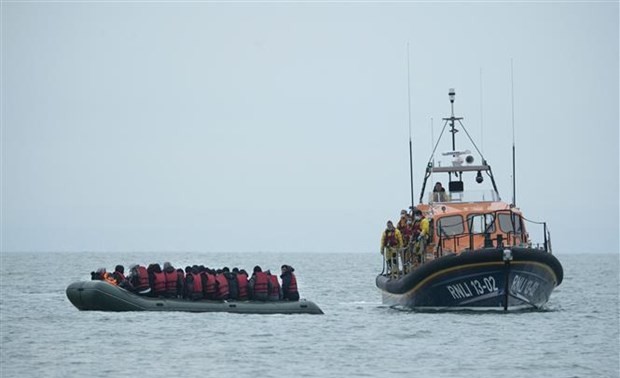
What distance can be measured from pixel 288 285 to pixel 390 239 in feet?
11.2

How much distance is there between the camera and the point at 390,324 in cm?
3406

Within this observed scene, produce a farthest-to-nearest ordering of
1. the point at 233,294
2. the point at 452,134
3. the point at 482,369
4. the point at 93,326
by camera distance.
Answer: the point at 452,134 → the point at 233,294 → the point at 93,326 → the point at 482,369

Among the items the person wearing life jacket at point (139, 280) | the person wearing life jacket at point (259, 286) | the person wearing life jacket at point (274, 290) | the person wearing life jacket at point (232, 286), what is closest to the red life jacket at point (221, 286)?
the person wearing life jacket at point (232, 286)

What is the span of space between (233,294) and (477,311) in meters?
6.17

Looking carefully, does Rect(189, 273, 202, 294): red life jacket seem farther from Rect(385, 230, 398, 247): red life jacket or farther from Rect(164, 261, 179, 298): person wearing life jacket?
Rect(385, 230, 398, 247): red life jacket

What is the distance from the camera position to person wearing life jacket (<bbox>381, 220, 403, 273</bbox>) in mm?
37344

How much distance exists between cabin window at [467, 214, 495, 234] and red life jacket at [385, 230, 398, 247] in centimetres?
245

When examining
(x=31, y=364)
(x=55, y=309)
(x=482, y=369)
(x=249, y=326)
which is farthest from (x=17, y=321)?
(x=482, y=369)

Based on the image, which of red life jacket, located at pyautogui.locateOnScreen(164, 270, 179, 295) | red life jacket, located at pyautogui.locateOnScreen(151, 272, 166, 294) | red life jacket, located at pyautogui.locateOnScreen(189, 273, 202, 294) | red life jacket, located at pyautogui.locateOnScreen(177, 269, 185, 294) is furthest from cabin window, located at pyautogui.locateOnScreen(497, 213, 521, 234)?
red life jacket, located at pyautogui.locateOnScreen(151, 272, 166, 294)

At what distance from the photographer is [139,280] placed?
35031 millimetres

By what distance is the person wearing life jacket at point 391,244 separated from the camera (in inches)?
1470

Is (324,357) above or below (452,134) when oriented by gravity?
below

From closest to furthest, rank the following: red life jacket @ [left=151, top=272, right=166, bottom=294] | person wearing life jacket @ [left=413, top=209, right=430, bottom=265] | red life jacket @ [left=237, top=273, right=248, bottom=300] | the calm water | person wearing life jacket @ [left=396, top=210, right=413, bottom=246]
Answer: the calm water < red life jacket @ [left=151, top=272, right=166, bottom=294] < red life jacket @ [left=237, top=273, right=248, bottom=300] < person wearing life jacket @ [left=413, top=209, right=430, bottom=265] < person wearing life jacket @ [left=396, top=210, right=413, bottom=246]

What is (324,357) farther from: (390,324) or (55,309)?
(55,309)
